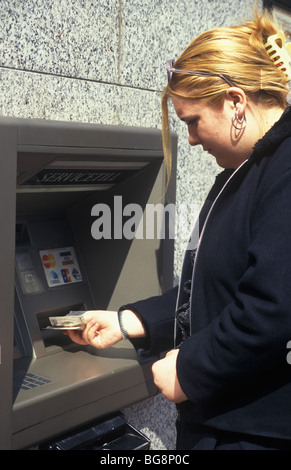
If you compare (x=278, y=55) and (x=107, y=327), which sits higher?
(x=278, y=55)

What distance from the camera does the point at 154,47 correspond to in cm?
259

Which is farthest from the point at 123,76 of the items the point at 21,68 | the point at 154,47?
the point at 21,68

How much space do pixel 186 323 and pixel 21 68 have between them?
114cm

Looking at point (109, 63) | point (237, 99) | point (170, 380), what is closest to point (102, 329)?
point (170, 380)

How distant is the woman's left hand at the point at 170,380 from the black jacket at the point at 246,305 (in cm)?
4

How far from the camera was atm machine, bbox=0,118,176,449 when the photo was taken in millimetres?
1769

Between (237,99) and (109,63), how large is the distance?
3.12ft

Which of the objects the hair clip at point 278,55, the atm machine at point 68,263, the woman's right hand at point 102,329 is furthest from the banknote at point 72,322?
the hair clip at point 278,55

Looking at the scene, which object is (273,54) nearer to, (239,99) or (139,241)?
(239,99)

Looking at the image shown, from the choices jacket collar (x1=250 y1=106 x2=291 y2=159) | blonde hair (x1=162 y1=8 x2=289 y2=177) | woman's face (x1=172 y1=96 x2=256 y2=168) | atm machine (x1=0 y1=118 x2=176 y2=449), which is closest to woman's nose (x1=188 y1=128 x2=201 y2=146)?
woman's face (x1=172 y1=96 x2=256 y2=168)

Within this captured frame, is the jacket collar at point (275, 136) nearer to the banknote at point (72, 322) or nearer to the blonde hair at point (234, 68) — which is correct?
the blonde hair at point (234, 68)

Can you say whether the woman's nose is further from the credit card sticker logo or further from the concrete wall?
the credit card sticker logo

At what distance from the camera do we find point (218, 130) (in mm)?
1673

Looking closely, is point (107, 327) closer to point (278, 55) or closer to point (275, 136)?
point (275, 136)
